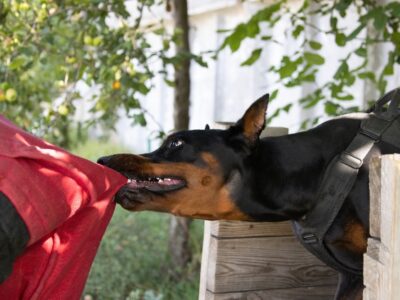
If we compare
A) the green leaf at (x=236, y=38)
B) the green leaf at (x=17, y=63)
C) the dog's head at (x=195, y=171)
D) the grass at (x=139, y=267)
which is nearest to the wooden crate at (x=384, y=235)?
the dog's head at (x=195, y=171)

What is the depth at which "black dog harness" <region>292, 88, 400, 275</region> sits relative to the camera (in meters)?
2.53

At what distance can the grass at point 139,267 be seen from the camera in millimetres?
5176

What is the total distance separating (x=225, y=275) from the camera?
2850 millimetres

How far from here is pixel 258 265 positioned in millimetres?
2934

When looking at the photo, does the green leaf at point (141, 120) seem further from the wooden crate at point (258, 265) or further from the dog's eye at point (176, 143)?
the dog's eye at point (176, 143)

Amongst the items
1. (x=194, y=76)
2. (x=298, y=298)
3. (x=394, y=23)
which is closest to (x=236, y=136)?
(x=298, y=298)

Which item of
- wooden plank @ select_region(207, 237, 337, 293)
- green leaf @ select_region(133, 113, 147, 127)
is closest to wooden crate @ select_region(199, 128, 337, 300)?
wooden plank @ select_region(207, 237, 337, 293)

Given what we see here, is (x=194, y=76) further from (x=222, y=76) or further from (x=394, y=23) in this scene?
(x=394, y=23)

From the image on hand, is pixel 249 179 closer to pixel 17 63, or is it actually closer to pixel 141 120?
pixel 141 120

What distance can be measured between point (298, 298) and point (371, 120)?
33.9 inches

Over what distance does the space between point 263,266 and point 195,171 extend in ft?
2.10

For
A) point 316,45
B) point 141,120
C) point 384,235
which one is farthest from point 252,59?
point 384,235

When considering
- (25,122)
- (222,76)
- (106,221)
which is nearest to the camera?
(106,221)

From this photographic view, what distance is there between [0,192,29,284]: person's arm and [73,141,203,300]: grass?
2800 millimetres
